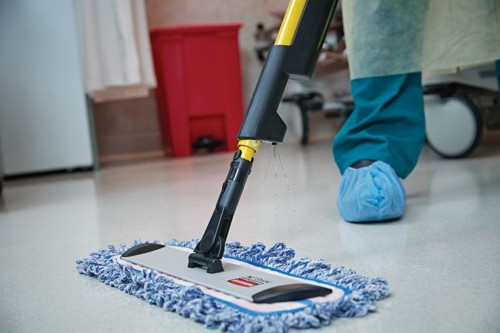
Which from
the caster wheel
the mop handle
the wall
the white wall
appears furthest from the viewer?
the wall

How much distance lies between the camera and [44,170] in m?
2.67

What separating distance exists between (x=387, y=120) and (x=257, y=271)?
20.6 inches

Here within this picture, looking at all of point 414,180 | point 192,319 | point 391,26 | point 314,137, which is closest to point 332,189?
point 414,180

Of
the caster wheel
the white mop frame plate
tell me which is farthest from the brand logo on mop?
the caster wheel

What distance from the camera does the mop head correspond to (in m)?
0.56

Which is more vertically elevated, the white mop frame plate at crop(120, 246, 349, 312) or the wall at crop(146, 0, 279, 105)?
the wall at crop(146, 0, 279, 105)

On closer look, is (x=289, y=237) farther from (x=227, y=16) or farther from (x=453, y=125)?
(x=227, y=16)

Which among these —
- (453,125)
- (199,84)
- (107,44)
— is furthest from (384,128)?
(199,84)

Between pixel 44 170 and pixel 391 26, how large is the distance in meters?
1.95

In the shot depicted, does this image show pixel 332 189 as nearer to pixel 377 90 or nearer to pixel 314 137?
pixel 377 90

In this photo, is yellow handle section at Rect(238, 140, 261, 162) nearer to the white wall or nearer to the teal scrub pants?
the teal scrub pants

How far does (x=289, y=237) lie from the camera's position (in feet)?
3.19

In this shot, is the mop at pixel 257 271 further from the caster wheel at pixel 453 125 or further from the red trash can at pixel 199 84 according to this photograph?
the red trash can at pixel 199 84

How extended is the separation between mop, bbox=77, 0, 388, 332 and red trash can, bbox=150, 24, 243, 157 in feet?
7.48
